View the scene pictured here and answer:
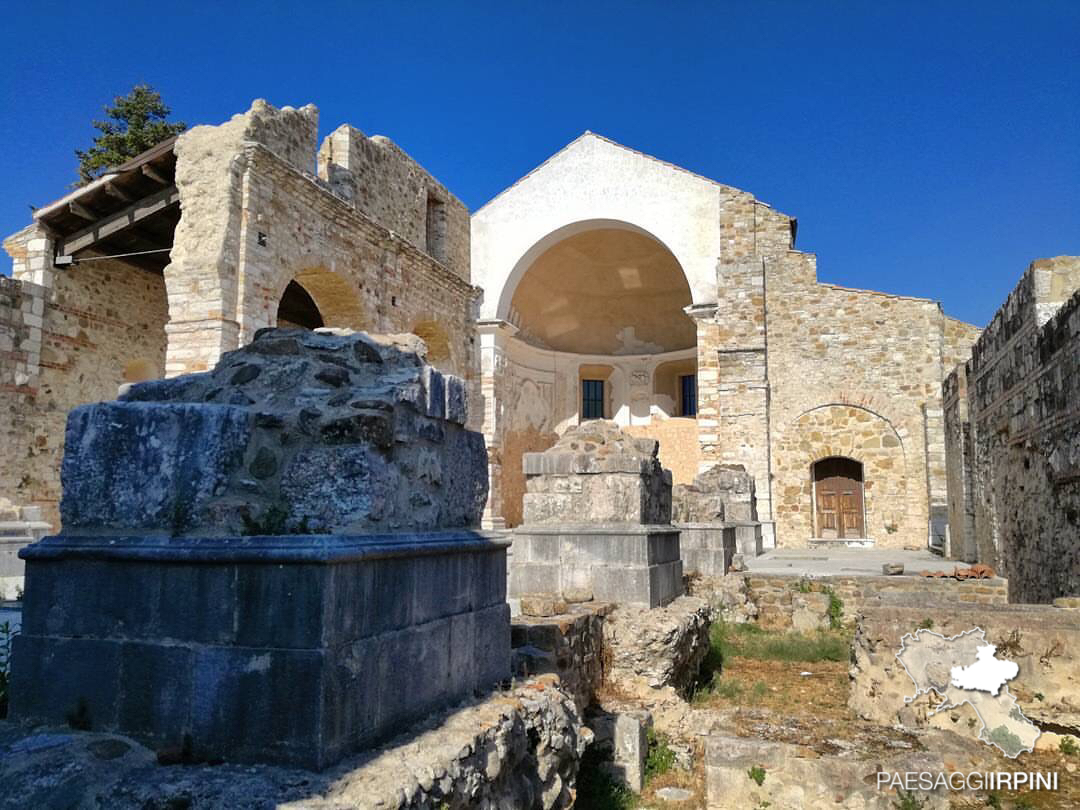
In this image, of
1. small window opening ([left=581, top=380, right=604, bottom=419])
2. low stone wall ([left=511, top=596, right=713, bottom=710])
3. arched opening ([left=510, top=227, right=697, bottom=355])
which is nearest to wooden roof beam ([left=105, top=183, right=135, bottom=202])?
arched opening ([left=510, top=227, right=697, bottom=355])

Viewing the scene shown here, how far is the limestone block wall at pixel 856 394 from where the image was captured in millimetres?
16844

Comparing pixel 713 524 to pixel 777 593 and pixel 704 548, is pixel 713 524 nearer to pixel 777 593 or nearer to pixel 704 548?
pixel 704 548

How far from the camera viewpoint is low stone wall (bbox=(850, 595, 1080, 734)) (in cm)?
469

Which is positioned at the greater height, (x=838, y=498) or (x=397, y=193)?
(x=397, y=193)

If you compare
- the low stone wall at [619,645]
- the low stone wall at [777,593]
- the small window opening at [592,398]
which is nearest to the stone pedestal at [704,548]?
the low stone wall at [777,593]

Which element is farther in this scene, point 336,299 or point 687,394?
point 687,394

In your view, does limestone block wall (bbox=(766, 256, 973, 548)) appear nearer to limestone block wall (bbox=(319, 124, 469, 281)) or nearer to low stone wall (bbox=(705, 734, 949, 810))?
limestone block wall (bbox=(319, 124, 469, 281))

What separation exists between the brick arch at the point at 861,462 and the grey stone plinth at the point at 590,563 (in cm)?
1174

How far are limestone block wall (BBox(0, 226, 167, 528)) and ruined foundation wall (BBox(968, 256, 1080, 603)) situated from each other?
1271cm

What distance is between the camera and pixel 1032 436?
24.8 ft

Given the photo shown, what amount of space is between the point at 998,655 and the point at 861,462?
1291 centimetres

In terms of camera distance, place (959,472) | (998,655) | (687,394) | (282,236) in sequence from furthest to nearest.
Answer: (687,394), (959,472), (282,236), (998,655)

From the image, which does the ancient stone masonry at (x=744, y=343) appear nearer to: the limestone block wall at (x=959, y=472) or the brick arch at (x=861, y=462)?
the brick arch at (x=861, y=462)

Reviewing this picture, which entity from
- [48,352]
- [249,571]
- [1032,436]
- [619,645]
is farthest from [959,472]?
[48,352]
